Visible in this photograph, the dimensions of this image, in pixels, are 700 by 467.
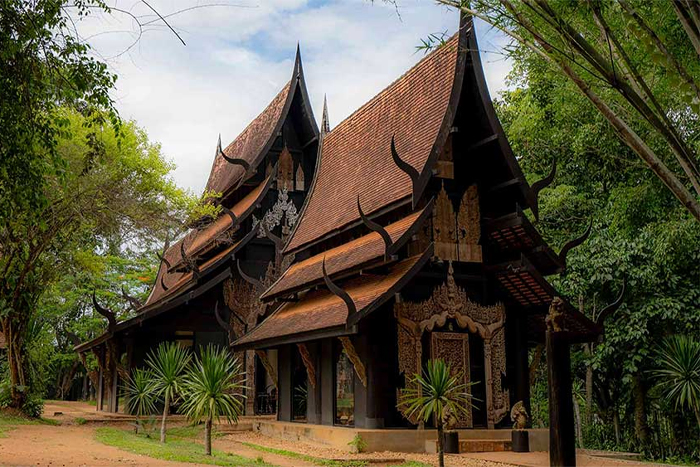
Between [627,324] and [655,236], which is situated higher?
[655,236]

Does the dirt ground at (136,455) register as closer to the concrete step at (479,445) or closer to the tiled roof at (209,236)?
the concrete step at (479,445)

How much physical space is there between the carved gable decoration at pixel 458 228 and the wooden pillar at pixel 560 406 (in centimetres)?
548

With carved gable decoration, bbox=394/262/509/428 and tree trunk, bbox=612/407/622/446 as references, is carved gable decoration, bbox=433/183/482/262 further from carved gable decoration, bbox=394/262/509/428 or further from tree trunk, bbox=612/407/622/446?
tree trunk, bbox=612/407/622/446

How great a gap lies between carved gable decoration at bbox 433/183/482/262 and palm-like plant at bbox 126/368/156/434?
5.82 m

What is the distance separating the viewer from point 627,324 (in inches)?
616

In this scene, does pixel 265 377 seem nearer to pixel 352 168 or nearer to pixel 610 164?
pixel 352 168

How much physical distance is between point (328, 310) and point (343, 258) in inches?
46.7

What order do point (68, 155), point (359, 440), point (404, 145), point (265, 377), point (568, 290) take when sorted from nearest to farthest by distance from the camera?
1. point (359, 440)
2. point (404, 145)
3. point (68, 155)
4. point (568, 290)
5. point (265, 377)

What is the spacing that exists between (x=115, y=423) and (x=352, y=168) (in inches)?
324

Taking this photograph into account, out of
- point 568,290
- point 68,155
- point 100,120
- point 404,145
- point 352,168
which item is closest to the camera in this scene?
point 100,120

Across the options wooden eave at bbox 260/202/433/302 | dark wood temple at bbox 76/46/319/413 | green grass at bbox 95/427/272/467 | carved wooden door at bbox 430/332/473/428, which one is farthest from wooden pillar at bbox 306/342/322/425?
dark wood temple at bbox 76/46/319/413

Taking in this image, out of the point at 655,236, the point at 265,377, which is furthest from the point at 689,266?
the point at 265,377

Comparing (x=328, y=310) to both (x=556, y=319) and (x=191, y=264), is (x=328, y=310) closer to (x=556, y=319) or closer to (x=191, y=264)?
(x=556, y=319)

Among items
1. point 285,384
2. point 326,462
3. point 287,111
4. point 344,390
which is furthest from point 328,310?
point 287,111
